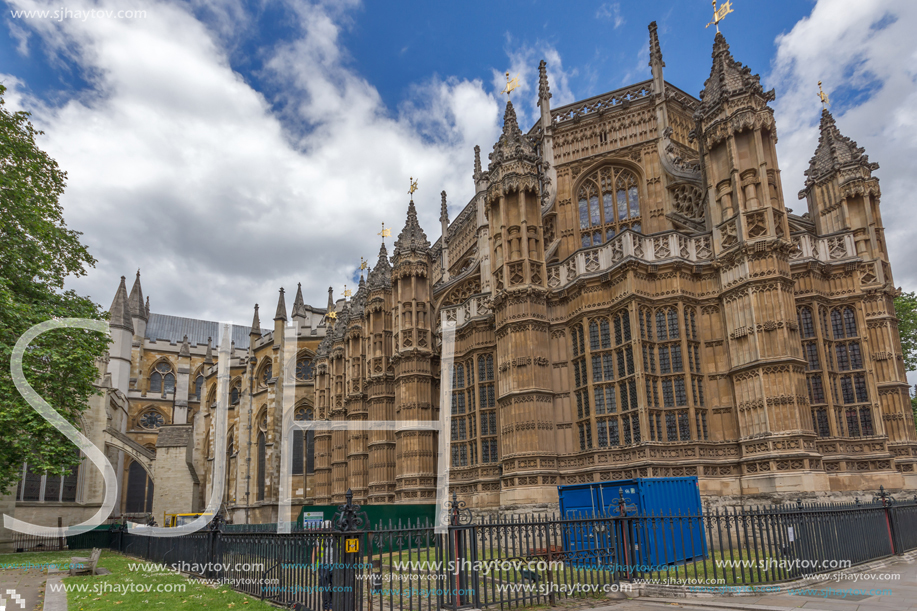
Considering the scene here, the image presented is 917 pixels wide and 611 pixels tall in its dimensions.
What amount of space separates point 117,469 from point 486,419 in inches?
1173

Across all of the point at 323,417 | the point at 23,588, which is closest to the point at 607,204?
the point at 23,588

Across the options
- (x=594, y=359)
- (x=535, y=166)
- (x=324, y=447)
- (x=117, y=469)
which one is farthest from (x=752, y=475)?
(x=117, y=469)

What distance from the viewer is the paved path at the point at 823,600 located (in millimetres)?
8570

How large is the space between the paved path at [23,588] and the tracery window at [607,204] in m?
19.7

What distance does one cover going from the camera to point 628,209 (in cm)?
2325

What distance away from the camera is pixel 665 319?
18.6 meters

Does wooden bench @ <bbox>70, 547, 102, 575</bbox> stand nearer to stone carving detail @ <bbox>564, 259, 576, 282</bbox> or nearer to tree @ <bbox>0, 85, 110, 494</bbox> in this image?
tree @ <bbox>0, 85, 110, 494</bbox>

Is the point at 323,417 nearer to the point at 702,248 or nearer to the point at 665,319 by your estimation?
the point at 665,319

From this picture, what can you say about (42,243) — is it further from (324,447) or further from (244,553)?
(324,447)

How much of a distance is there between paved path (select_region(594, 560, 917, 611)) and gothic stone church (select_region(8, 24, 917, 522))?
5489 mm

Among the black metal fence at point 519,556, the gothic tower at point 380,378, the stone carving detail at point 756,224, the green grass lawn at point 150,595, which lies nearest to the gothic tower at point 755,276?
the stone carving detail at point 756,224

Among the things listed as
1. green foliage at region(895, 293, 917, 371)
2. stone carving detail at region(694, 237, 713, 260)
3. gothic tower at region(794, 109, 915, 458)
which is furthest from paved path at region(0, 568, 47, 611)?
green foliage at region(895, 293, 917, 371)

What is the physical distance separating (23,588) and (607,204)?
2137 centimetres

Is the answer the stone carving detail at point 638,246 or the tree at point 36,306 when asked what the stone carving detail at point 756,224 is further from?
the tree at point 36,306
